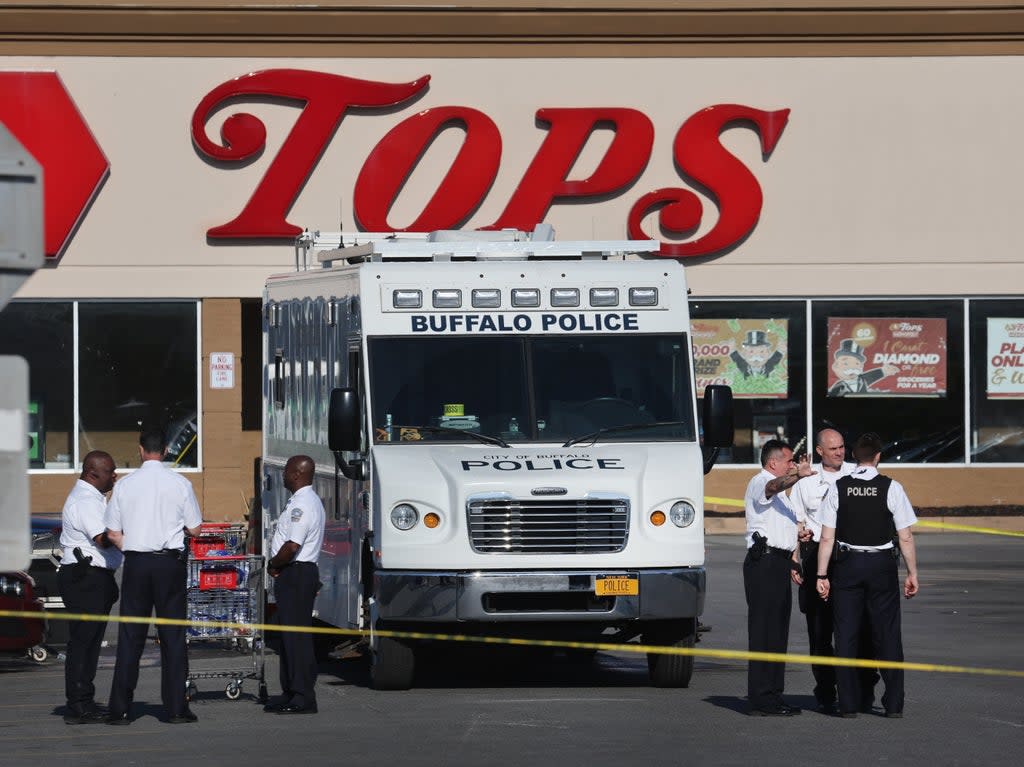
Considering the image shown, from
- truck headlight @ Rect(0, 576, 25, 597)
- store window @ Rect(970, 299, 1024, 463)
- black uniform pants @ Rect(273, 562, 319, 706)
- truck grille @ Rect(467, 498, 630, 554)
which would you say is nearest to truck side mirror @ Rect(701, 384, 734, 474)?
truck grille @ Rect(467, 498, 630, 554)

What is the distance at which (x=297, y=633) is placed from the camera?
1295 centimetres

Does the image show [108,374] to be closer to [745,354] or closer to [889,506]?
[745,354]

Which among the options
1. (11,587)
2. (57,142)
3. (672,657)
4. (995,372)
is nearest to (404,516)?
(672,657)

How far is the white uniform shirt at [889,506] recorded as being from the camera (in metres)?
12.7

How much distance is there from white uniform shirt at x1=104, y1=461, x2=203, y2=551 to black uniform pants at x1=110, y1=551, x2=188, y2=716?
110mm

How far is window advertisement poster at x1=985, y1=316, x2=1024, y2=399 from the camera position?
27.9 metres

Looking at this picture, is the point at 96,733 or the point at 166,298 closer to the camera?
the point at 96,733

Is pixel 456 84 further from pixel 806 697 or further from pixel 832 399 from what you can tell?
pixel 806 697

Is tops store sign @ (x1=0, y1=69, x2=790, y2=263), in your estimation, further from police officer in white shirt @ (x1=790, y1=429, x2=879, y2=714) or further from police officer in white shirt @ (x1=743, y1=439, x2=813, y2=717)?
police officer in white shirt @ (x1=743, y1=439, x2=813, y2=717)

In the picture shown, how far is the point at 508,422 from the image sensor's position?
1437 centimetres

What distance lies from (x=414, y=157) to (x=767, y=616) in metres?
15.4

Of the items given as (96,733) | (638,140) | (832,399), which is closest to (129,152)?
(638,140)

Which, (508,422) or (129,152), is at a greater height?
(129,152)

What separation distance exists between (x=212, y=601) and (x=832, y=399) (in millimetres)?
15161
